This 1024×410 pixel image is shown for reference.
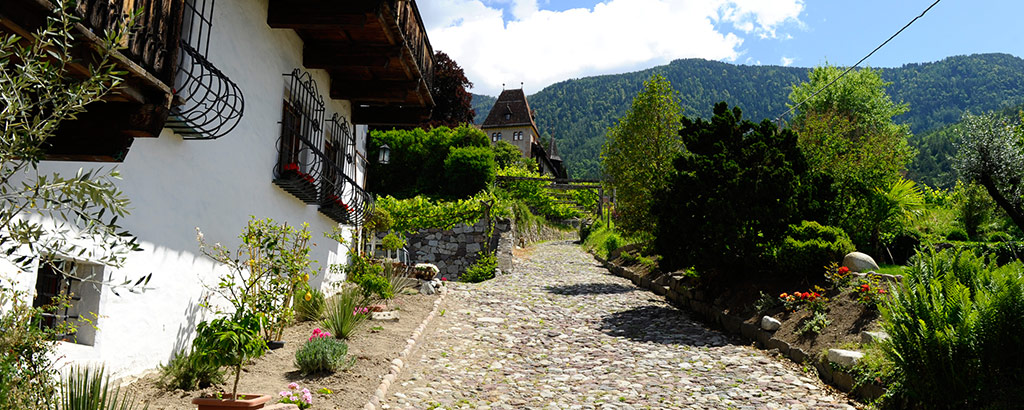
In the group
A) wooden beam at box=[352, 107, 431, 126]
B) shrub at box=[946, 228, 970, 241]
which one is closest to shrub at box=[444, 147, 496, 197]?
wooden beam at box=[352, 107, 431, 126]

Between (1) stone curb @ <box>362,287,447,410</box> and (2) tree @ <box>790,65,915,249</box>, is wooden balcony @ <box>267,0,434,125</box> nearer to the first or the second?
(1) stone curb @ <box>362,287,447,410</box>

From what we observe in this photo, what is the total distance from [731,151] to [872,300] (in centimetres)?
465

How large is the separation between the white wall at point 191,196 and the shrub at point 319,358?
1.12m

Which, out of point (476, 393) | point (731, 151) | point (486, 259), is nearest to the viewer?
point (476, 393)

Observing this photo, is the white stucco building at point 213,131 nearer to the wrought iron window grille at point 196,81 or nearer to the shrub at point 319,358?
the wrought iron window grille at point 196,81

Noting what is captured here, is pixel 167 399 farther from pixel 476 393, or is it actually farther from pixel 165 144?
pixel 476 393

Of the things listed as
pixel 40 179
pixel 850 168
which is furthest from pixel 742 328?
pixel 40 179

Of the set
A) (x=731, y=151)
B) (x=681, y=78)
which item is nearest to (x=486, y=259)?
(x=731, y=151)

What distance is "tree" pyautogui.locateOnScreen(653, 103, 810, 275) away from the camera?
10688 millimetres

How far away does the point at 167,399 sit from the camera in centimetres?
489

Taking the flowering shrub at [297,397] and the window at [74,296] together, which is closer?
the window at [74,296]

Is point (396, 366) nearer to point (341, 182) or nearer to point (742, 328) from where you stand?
point (341, 182)

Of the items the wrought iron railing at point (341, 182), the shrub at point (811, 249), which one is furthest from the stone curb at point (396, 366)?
the shrub at point (811, 249)

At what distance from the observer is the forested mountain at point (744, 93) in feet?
383
